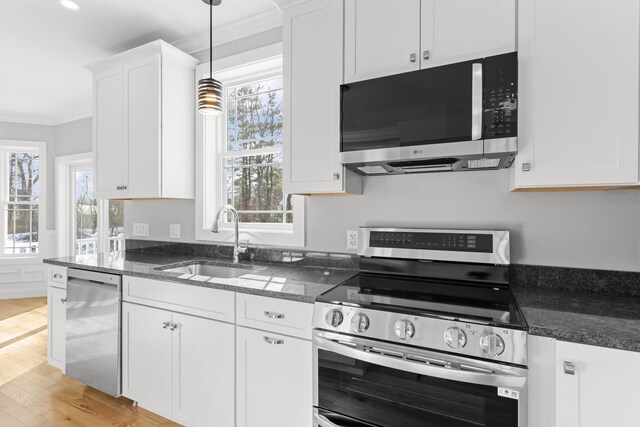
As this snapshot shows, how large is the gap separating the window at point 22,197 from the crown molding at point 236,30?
12.3 feet

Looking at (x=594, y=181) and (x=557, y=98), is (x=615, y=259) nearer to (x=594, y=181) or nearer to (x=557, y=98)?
(x=594, y=181)

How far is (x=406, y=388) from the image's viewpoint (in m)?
1.32

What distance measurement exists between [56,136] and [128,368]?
4529 millimetres

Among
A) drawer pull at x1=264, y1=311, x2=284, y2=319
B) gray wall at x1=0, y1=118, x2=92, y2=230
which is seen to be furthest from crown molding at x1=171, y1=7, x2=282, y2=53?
gray wall at x1=0, y1=118, x2=92, y2=230

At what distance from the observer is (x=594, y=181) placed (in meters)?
1.37

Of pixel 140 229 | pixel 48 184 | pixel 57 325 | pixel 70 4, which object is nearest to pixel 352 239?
pixel 140 229

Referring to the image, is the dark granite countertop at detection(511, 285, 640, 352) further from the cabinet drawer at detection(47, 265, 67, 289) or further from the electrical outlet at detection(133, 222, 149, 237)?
the electrical outlet at detection(133, 222, 149, 237)

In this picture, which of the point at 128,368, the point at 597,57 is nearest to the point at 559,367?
the point at 597,57

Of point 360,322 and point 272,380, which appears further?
point 272,380

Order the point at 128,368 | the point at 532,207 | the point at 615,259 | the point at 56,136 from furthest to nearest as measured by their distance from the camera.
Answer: the point at 56,136 < the point at 128,368 < the point at 532,207 < the point at 615,259

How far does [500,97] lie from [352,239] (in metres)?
1.11

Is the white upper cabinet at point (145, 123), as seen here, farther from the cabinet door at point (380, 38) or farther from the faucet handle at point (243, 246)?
the cabinet door at point (380, 38)

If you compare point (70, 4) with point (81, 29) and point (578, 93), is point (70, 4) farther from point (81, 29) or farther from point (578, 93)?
point (578, 93)

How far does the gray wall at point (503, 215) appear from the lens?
160 centimetres
